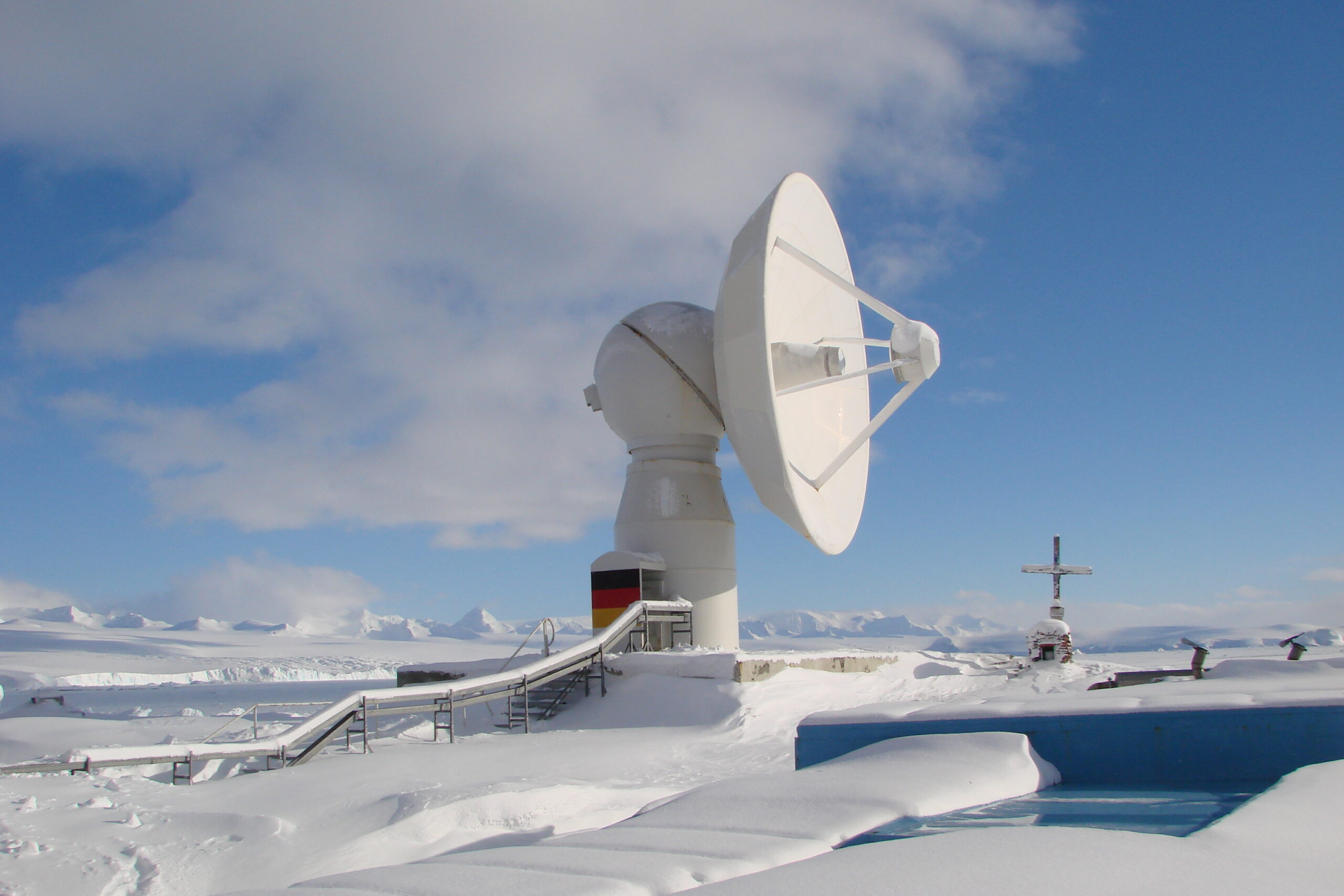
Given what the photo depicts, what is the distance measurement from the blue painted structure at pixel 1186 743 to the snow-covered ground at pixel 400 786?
4.48 m

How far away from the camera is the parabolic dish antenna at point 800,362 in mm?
16266

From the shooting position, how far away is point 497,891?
3.33 metres

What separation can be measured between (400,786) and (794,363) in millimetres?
10979

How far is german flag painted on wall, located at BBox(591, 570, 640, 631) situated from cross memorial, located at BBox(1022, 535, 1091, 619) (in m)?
24.4

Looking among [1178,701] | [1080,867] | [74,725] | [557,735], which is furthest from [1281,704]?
[74,725]

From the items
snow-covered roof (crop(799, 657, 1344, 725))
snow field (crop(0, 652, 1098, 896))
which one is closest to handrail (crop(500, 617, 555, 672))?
snow field (crop(0, 652, 1098, 896))

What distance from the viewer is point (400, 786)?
11078mm

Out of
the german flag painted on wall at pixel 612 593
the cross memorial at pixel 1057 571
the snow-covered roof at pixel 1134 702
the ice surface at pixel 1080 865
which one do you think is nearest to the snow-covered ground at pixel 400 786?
the german flag painted on wall at pixel 612 593

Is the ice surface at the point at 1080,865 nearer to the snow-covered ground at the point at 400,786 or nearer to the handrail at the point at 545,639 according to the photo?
the snow-covered ground at the point at 400,786

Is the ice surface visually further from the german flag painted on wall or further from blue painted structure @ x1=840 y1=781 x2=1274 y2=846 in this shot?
the german flag painted on wall

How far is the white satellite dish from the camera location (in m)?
16.6

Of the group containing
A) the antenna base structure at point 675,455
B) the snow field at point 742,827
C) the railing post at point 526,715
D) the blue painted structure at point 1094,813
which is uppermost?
the antenna base structure at point 675,455

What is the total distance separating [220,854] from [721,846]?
6.84m

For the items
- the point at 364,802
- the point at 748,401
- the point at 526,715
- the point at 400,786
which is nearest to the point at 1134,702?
the point at 364,802
